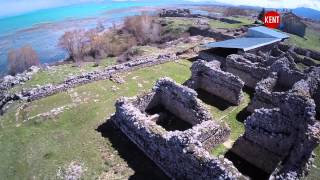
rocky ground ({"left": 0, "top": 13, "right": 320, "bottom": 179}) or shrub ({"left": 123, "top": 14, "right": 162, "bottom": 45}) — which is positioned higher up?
shrub ({"left": 123, "top": 14, "right": 162, "bottom": 45})

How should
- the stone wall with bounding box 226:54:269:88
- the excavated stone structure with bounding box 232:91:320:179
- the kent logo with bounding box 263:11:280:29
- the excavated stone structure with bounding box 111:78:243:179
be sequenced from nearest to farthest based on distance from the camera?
the excavated stone structure with bounding box 232:91:320:179 → the excavated stone structure with bounding box 111:78:243:179 → the stone wall with bounding box 226:54:269:88 → the kent logo with bounding box 263:11:280:29

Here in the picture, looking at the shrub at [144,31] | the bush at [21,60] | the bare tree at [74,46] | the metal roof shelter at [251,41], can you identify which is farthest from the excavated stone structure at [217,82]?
the bush at [21,60]

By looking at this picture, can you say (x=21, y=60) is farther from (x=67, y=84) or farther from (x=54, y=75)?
(x=67, y=84)

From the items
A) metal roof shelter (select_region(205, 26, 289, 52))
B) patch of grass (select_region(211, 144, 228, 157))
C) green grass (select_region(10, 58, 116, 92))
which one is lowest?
patch of grass (select_region(211, 144, 228, 157))

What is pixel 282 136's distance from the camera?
15.7 meters

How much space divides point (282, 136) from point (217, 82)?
1050cm

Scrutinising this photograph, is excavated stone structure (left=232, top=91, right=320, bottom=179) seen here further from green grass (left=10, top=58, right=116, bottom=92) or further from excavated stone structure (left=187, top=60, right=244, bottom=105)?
green grass (left=10, top=58, right=116, bottom=92)

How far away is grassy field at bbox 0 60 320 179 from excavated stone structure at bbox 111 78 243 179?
0.86 m

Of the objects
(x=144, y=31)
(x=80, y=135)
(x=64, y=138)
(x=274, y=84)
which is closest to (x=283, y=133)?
(x=274, y=84)

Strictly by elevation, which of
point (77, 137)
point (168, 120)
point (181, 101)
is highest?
point (181, 101)

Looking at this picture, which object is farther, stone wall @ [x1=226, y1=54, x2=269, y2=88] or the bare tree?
the bare tree

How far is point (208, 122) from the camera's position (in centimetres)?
1791

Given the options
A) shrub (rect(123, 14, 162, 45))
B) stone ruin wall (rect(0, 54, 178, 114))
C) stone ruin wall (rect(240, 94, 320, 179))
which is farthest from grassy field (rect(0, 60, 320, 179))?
shrub (rect(123, 14, 162, 45))

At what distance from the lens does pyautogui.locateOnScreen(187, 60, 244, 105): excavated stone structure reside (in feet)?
79.5
